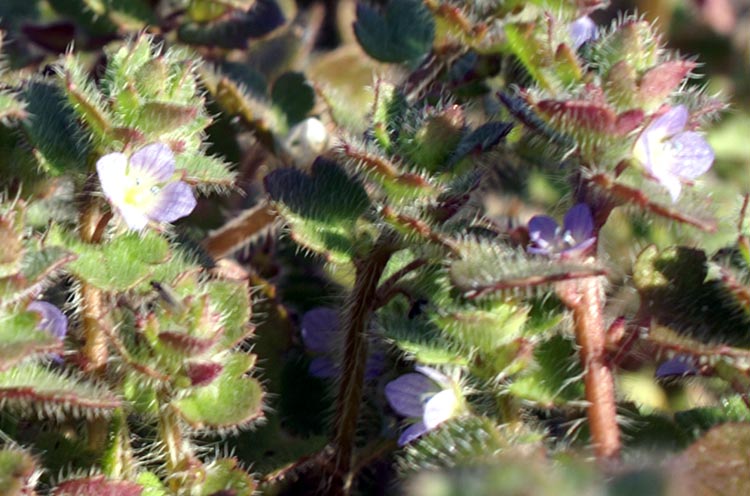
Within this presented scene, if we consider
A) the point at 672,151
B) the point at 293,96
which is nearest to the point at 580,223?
the point at 672,151

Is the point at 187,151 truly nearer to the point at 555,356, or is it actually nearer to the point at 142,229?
the point at 142,229

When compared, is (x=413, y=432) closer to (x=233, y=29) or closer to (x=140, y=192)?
(x=140, y=192)

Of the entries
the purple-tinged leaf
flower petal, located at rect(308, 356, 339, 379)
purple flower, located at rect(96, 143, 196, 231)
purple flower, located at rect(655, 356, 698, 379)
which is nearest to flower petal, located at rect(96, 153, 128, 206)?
purple flower, located at rect(96, 143, 196, 231)

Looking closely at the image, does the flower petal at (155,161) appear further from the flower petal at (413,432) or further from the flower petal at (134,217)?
the flower petal at (413,432)

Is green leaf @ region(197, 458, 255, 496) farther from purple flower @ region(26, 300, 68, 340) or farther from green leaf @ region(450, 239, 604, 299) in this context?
green leaf @ region(450, 239, 604, 299)

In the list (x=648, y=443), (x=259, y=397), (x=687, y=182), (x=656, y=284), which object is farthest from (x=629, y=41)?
(x=259, y=397)
